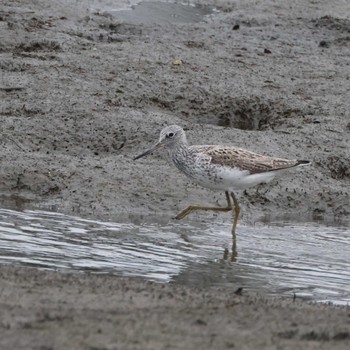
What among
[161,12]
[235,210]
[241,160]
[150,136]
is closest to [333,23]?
A: [161,12]

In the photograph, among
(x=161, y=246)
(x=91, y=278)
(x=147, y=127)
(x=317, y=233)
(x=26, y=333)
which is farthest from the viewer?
(x=147, y=127)

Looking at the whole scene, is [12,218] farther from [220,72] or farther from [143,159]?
[220,72]

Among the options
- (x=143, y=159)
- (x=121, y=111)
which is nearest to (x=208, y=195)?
(x=143, y=159)

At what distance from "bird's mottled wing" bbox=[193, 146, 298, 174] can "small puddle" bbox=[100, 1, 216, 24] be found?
6.62 metres

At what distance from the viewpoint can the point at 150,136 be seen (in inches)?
438

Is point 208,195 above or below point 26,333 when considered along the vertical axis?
below

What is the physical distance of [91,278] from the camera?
6629 mm

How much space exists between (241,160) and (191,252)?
150cm

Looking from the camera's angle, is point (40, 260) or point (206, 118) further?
point (206, 118)

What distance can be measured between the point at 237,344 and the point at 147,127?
6.14 meters

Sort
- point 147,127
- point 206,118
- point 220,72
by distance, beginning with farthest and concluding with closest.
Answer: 1. point 220,72
2. point 206,118
3. point 147,127

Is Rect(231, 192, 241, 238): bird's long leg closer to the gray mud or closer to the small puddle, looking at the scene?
the gray mud

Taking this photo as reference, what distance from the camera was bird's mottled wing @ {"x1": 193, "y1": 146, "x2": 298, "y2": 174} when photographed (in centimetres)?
939

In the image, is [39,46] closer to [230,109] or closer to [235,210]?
[230,109]
